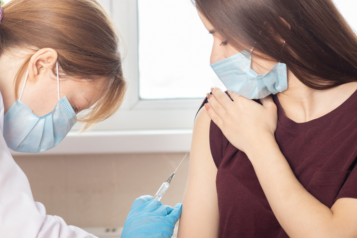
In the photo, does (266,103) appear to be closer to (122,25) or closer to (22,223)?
(22,223)

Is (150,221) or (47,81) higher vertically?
(47,81)

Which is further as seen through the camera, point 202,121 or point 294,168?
point 202,121

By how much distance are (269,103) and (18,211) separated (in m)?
0.77

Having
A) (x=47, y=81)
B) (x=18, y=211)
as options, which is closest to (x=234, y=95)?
(x=47, y=81)

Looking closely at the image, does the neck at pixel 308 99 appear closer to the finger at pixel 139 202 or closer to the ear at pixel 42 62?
the finger at pixel 139 202

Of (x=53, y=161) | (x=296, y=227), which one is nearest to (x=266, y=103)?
(x=296, y=227)

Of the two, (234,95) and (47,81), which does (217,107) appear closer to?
(234,95)

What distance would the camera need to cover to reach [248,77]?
3.08ft

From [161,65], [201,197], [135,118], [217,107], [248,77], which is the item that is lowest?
[135,118]

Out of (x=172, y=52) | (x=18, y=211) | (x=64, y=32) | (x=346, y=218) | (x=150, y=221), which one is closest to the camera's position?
(x=346, y=218)

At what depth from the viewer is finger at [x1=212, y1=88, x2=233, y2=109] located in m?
1.03

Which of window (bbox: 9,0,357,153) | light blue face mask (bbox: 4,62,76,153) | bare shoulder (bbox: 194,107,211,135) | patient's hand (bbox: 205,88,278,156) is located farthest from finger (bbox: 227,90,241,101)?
window (bbox: 9,0,357,153)

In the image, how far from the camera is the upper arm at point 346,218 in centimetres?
75

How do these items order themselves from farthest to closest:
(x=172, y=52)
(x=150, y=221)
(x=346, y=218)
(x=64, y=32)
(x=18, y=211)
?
1. (x=172, y=52)
2. (x=150, y=221)
3. (x=64, y=32)
4. (x=18, y=211)
5. (x=346, y=218)
